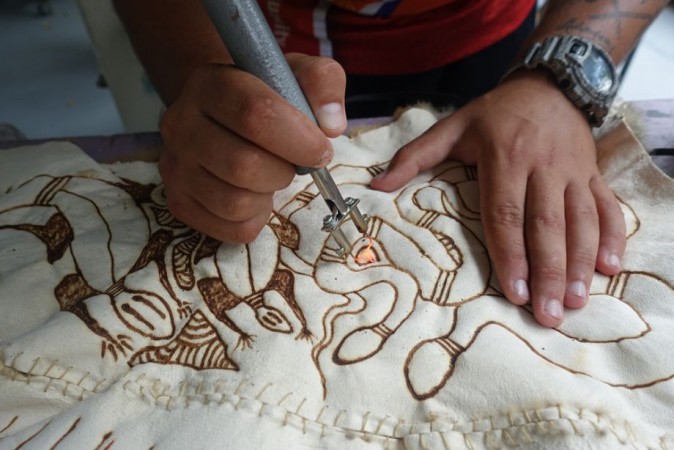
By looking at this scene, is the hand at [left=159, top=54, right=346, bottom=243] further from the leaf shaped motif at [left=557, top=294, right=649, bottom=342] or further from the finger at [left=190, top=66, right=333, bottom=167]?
the leaf shaped motif at [left=557, top=294, right=649, bottom=342]

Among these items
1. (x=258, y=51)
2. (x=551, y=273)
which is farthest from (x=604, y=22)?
(x=258, y=51)

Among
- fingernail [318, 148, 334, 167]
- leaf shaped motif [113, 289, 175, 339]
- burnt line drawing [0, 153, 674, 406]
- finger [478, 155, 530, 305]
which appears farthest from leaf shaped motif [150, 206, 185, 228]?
finger [478, 155, 530, 305]

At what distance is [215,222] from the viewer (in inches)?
19.6

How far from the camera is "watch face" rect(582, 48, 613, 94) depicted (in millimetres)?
616

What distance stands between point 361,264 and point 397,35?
45 centimetres

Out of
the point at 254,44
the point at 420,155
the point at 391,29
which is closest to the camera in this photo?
the point at 254,44

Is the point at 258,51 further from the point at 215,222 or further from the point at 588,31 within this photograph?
the point at 588,31

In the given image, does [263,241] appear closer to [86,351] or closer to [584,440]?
[86,351]

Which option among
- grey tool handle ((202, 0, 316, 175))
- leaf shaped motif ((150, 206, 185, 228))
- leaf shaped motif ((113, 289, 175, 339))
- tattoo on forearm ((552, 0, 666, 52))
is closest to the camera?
grey tool handle ((202, 0, 316, 175))

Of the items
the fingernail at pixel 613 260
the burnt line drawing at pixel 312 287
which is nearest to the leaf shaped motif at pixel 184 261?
the burnt line drawing at pixel 312 287

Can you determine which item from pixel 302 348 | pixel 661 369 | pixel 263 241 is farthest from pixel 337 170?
pixel 661 369

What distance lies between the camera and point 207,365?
432 millimetres

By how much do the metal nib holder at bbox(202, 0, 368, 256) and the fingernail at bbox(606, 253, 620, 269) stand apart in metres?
0.27

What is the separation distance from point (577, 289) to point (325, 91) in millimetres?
294
